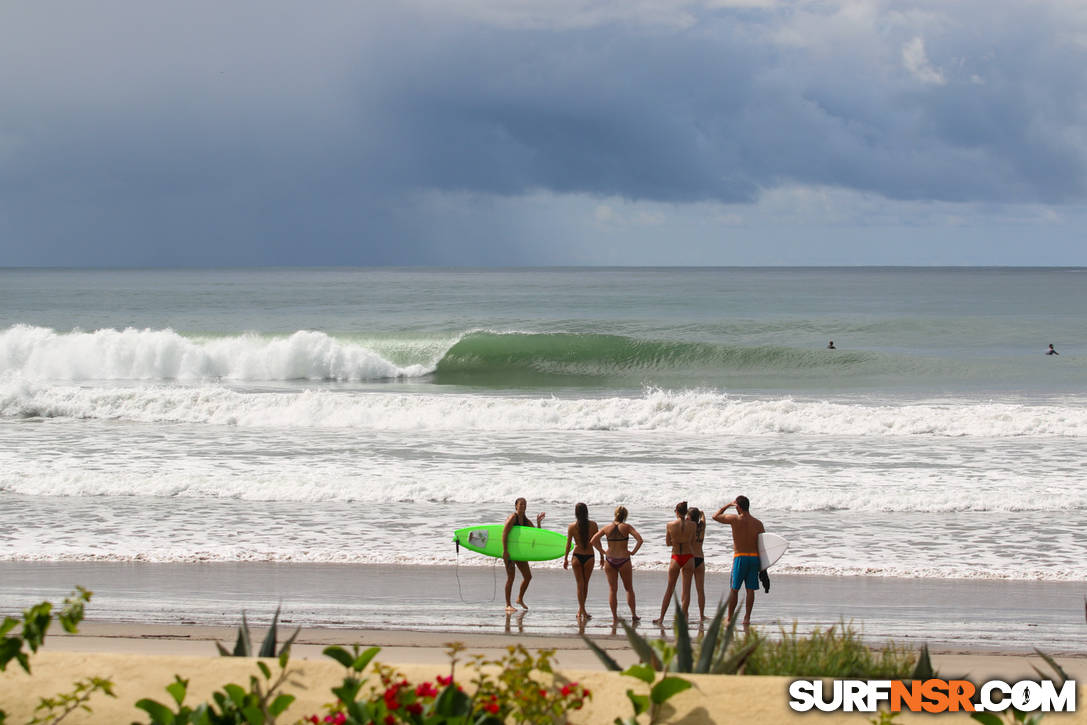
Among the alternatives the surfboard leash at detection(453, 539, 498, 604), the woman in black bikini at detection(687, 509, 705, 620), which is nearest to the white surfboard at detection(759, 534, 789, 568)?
the woman in black bikini at detection(687, 509, 705, 620)

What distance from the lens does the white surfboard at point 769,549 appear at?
33.7 feet

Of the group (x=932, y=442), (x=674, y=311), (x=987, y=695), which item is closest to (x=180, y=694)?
(x=987, y=695)

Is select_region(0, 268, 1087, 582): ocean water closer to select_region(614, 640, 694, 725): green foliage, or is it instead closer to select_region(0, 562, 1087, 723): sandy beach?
select_region(0, 562, 1087, 723): sandy beach

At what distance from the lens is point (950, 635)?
30.0 ft

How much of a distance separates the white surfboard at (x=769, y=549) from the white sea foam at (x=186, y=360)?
2702cm

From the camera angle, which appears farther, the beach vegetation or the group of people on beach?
the group of people on beach

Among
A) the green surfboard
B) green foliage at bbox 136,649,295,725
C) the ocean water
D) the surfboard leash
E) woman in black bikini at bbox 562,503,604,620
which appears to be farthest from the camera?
the ocean water

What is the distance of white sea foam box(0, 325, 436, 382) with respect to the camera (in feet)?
118

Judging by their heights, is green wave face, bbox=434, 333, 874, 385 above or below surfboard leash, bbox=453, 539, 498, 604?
above

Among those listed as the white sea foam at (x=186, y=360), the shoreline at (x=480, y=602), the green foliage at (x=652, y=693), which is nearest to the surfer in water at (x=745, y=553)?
the shoreline at (x=480, y=602)

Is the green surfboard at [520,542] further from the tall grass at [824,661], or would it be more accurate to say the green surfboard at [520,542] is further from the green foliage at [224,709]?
the green foliage at [224,709]

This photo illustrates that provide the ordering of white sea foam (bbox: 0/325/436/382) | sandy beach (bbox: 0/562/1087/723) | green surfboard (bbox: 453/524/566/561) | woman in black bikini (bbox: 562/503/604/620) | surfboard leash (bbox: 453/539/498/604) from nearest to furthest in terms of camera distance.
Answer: sandy beach (bbox: 0/562/1087/723), woman in black bikini (bbox: 562/503/604/620), surfboard leash (bbox: 453/539/498/604), green surfboard (bbox: 453/524/566/561), white sea foam (bbox: 0/325/436/382)

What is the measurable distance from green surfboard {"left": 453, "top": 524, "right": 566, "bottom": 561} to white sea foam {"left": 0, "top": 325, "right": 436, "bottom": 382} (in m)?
25.2

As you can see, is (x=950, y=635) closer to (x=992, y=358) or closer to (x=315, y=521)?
(x=315, y=521)
